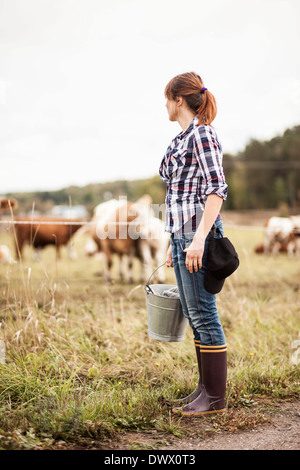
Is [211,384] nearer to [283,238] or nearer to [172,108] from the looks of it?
[172,108]

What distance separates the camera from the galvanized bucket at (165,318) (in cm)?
255

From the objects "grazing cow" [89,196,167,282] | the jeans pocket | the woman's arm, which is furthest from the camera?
"grazing cow" [89,196,167,282]

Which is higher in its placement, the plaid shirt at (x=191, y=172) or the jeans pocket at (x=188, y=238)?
the plaid shirt at (x=191, y=172)

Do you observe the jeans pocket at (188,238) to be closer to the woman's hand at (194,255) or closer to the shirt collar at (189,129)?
the woman's hand at (194,255)

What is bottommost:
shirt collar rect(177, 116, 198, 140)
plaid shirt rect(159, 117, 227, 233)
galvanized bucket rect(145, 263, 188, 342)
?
galvanized bucket rect(145, 263, 188, 342)

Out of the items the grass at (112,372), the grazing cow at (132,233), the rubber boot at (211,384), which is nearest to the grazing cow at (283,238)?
the grazing cow at (132,233)

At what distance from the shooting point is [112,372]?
2.97m

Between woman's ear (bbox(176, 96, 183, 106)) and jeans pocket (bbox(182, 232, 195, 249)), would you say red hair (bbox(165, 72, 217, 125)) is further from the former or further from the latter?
jeans pocket (bbox(182, 232, 195, 249))

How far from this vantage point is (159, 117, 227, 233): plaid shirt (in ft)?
7.27

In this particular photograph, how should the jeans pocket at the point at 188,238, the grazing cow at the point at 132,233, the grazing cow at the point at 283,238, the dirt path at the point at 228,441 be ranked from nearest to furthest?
the dirt path at the point at 228,441 < the jeans pocket at the point at 188,238 < the grazing cow at the point at 132,233 < the grazing cow at the point at 283,238

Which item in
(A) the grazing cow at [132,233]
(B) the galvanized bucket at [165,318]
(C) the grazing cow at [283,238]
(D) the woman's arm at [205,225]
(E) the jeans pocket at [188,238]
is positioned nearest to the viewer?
(D) the woman's arm at [205,225]

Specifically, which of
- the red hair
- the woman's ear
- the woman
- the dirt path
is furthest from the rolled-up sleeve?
the dirt path
